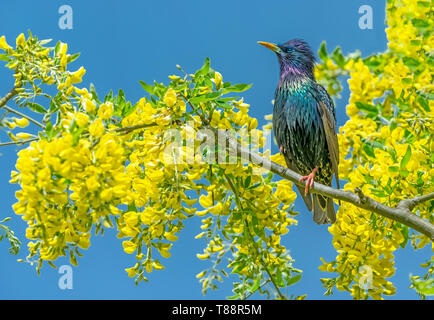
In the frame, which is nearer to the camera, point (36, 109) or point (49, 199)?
point (49, 199)

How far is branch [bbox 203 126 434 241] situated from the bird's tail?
115 centimetres

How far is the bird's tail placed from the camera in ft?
12.4

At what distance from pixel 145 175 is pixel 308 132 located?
1.57 m

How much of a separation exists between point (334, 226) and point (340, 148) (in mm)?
737

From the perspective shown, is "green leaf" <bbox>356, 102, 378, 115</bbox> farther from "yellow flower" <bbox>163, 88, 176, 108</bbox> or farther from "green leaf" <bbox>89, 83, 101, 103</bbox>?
"green leaf" <bbox>89, 83, 101, 103</bbox>

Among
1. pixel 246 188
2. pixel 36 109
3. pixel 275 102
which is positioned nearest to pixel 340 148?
pixel 275 102

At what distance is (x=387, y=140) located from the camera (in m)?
2.74

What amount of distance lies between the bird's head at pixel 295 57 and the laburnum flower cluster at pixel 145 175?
1.41m

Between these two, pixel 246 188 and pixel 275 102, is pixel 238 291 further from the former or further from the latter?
pixel 275 102

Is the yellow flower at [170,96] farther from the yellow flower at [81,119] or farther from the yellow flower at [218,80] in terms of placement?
the yellow flower at [81,119]

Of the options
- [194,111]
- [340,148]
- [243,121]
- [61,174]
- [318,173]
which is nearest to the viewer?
[61,174]

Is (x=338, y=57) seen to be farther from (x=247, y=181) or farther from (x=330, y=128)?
(x=330, y=128)

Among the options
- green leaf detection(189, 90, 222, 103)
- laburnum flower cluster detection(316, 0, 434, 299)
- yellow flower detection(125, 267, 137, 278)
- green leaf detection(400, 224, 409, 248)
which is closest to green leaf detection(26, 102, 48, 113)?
green leaf detection(189, 90, 222, 103)

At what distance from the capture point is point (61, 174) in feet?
6.40
